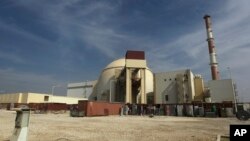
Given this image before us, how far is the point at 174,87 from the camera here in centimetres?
6159

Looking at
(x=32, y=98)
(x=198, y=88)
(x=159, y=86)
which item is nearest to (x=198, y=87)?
(x=198, y=88)

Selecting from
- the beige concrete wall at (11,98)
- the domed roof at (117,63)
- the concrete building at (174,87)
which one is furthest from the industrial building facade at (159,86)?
the beige concrete wall at (11,98)

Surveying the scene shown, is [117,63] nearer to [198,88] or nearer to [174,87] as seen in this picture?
[174,87]

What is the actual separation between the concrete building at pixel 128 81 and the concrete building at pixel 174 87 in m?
4.75

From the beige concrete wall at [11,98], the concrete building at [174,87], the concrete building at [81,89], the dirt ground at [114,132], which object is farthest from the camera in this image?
the concrete building at [81,89]

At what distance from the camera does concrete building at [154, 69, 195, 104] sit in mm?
59094

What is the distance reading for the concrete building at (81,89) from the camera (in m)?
93.3

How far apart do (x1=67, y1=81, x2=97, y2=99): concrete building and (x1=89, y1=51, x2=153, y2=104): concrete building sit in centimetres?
1769

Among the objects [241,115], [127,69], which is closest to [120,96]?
[127,69]

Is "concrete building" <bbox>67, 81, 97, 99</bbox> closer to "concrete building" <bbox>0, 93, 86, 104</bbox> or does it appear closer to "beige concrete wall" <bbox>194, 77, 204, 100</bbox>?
"concrete building" <bbox>0, 93, 86, 104</bbox>

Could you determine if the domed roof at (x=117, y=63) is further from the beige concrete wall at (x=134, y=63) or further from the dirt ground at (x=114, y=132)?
the dirt ground at (x=114, y=132)

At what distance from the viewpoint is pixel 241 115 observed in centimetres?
2736

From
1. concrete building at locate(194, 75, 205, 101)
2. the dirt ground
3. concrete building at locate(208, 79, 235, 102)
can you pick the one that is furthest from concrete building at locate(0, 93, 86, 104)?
the dirt ground

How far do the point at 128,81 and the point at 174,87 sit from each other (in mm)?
13821
